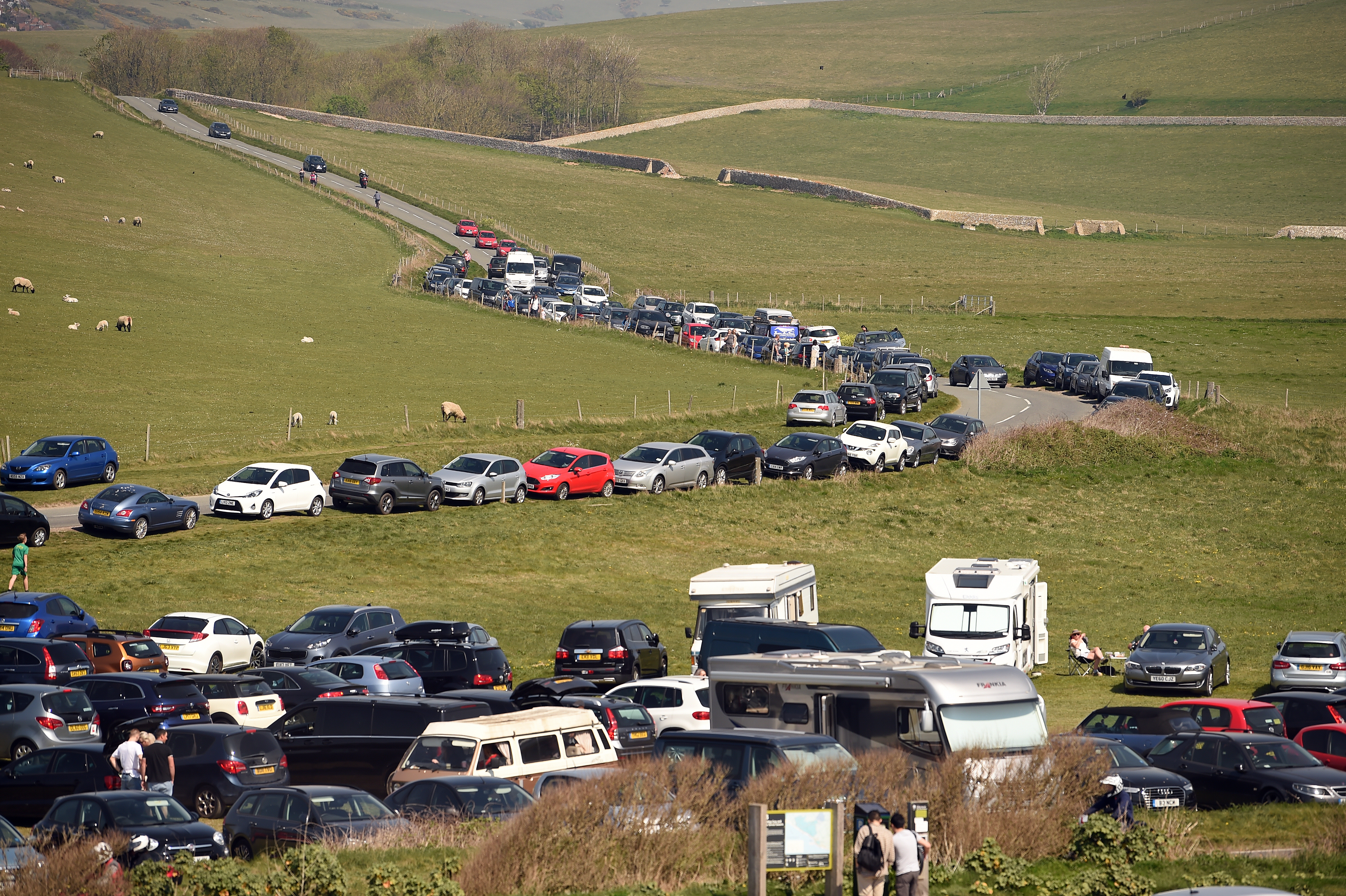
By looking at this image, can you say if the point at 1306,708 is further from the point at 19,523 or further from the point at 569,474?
the point at 19,523

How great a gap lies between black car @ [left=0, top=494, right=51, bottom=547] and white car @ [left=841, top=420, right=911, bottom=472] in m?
26.2

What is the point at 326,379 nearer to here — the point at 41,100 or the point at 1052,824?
the point at 1052,824

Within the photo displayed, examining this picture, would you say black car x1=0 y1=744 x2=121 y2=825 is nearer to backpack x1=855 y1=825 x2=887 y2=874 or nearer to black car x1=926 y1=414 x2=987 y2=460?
backpack x1=855 y1=825 x2=887 y2=874

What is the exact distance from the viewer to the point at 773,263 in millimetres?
109688

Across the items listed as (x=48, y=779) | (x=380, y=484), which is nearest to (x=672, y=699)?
(x=48, y=779)

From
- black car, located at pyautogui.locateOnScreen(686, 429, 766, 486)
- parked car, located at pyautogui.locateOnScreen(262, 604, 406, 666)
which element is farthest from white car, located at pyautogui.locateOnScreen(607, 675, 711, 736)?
black car, located at pyautogui.locateOnScreen(686, 429, 766, 486)

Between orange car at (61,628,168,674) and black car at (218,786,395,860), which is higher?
black car at (218,786,395,860)

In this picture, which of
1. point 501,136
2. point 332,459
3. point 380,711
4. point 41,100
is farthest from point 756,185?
point 380,711

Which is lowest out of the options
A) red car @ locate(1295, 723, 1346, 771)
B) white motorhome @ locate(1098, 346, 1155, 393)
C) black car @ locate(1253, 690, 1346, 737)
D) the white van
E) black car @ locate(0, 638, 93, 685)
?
black car @ locate(0, 638, 93, 685)

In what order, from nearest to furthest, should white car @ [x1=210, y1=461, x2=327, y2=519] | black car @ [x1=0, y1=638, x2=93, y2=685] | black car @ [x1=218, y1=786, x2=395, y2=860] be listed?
black car @ [x1=218, y1=786, x2=395, y2=860]
black car @ [x1=0, y1=638, x2=93, y2=685]
white car @ [x1=210, y1=461, x2=327, y2=519]

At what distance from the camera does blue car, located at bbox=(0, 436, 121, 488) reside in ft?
131

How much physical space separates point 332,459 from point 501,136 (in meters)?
142

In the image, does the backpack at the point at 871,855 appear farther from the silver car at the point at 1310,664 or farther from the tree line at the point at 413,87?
the tree line at the point at 413,87

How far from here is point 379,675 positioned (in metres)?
24.5
